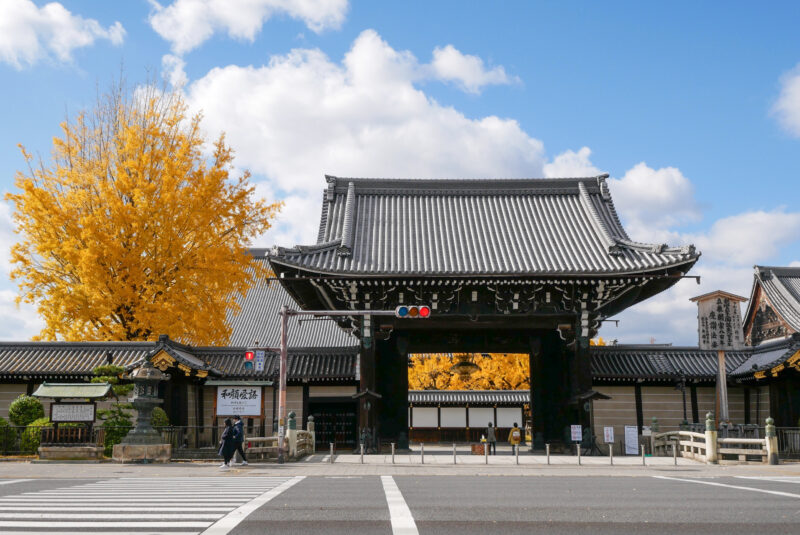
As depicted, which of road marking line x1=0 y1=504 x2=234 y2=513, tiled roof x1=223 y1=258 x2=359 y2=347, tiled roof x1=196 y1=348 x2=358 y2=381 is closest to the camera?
road marking line x1=0 y1=504 x2=234 y2=513

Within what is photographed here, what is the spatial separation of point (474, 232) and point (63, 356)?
704 inches

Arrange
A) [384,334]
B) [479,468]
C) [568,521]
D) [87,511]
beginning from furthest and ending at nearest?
[384,334]
[479,468]
[87,511]
[568,521]

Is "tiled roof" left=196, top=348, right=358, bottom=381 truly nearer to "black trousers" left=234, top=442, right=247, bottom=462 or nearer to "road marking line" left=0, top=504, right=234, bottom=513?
"black trousers" left=234, top=442, right=247, bottom=462

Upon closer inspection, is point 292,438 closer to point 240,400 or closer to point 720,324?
point 240,400

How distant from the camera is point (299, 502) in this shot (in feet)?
39.3

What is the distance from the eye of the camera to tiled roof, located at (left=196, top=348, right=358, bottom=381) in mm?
31781

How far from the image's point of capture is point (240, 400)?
27797mm

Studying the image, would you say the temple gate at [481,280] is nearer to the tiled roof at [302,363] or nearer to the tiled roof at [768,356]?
the tiled roof at [302,363]

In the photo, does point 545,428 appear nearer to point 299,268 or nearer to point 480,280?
point 480,280

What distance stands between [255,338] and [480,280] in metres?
19.4

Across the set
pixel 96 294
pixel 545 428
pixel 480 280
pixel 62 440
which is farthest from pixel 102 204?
pixel 545 428

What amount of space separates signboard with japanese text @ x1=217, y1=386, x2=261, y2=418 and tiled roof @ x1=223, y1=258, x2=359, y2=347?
10137mm

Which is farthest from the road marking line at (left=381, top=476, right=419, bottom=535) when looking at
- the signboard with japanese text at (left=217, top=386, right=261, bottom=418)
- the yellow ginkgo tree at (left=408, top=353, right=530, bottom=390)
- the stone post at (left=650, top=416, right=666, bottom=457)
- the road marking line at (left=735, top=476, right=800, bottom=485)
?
the yellow ginkgo tree at (left=408, top=353, right=530, bottom=390)

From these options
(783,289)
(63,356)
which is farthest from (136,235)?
(783,289)
